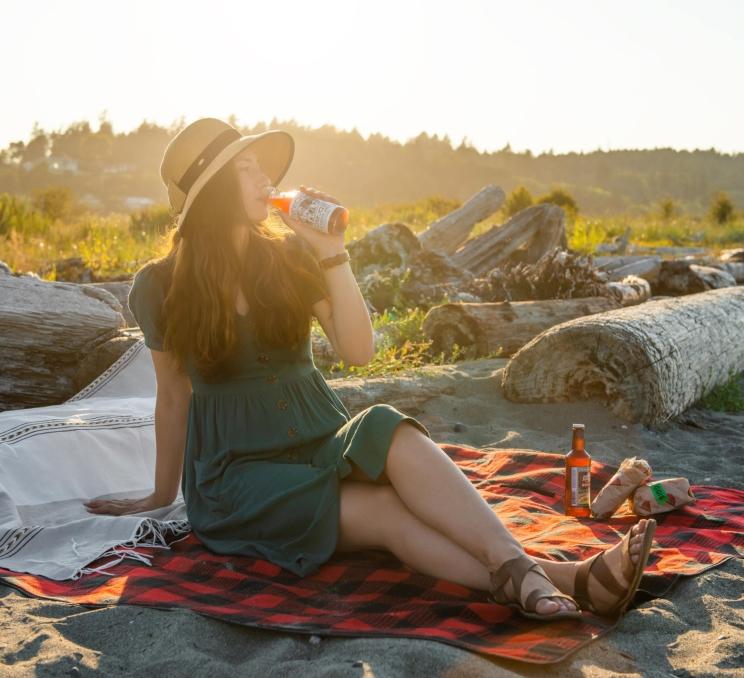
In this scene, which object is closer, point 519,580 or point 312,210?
point 519,580

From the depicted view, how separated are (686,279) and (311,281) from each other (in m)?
9.14

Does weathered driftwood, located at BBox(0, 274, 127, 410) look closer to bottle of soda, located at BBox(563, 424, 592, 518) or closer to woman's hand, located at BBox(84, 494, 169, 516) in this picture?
woman's hand, located at BBox(84, 494, 169, 516)

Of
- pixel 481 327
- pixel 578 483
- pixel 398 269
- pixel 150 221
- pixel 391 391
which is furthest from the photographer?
pixel 150 221

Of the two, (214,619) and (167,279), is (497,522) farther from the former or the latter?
(167,279)

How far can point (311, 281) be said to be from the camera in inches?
140

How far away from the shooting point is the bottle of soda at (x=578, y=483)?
12.6 ft

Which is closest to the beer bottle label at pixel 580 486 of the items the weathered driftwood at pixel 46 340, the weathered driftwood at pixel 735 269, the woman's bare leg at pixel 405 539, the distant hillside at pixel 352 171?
the woman's bare leg at pixel 405 539

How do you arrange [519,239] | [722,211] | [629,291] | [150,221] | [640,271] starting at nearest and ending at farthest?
[629,291] < [640,271] < [519,239] < [150,221] < [722,211]

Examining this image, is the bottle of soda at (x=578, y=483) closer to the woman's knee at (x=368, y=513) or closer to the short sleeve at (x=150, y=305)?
the woman's knee at (x=368, y=513)

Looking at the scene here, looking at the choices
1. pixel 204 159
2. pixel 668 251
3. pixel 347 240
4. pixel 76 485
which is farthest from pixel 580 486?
pixel 668 251

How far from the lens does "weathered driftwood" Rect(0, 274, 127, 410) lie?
5766mm

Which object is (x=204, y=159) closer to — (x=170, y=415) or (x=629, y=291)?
(x=170, y=415)

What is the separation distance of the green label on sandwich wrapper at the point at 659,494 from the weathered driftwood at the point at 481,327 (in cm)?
386

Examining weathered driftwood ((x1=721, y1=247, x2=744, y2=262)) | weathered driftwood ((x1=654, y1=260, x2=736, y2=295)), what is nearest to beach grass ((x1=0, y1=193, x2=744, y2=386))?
weathered driftwood ((x1=721, y1=247, x2=744, y2=262))
